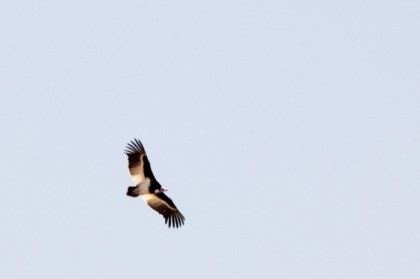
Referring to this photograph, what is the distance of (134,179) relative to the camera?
5553 centimetres

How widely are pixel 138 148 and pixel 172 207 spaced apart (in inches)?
204

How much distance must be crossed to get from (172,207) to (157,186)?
2.67m

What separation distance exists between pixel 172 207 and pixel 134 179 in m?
4.26

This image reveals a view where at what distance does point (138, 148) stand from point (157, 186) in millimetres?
2729

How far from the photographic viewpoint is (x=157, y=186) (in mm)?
56594

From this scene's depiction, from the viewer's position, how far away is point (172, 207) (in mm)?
58688

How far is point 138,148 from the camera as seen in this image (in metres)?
55.7
